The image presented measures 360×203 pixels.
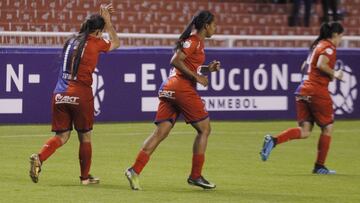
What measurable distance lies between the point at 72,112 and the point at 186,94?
1.27m

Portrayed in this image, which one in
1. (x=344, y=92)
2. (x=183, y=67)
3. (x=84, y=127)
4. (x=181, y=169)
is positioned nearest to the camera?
(x=183, y=67)

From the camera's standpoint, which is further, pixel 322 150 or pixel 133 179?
pixel 322 150

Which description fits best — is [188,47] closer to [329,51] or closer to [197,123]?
[197,123]

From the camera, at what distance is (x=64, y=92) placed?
11977mm

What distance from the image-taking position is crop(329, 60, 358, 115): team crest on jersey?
23.7 meters

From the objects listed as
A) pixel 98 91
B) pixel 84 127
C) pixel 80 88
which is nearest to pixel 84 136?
pixel 84 127

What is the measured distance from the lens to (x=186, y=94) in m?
11.8

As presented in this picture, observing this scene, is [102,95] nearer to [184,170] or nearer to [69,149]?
[69,149]

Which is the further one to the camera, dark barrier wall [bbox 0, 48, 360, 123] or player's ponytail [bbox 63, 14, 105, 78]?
dark barrier wall [bbox 0, 48, 360, 123]

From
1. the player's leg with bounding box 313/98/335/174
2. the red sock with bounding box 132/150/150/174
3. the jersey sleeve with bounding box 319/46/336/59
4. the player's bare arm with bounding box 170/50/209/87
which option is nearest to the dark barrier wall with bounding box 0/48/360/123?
the player's leg with bounding box 313/98/335/174

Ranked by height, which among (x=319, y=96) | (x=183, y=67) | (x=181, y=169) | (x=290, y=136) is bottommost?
(x=181, y=169)

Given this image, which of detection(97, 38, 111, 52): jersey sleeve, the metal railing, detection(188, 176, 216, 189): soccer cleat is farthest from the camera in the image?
the metal railing

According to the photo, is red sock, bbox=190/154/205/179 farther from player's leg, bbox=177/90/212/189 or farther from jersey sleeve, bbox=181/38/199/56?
jersey sleeve, bbox=181/38/199/56

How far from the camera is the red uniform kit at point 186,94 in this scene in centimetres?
1179
